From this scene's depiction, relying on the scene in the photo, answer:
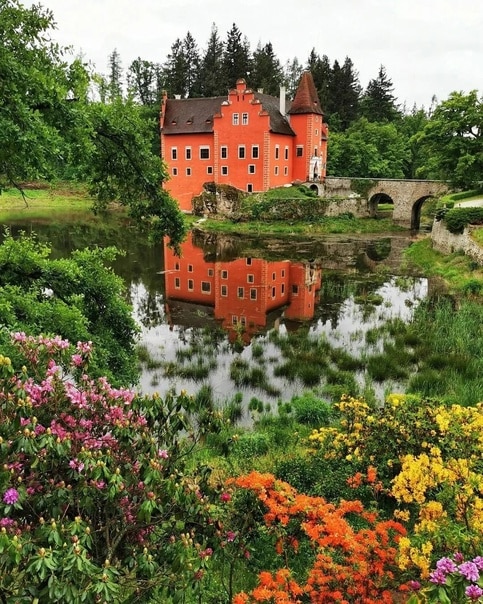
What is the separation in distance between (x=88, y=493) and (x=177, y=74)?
75.4 m

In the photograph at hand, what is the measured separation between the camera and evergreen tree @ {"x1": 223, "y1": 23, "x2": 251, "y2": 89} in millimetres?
68438

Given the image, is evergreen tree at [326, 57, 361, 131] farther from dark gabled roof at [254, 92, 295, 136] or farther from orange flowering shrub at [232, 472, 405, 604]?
orange flowering shrub at [232, 472, 405, 604]

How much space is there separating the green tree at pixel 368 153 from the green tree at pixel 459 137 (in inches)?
721

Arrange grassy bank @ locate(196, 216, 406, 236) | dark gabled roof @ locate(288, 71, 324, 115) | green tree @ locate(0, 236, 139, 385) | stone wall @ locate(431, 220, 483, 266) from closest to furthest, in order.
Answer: green tree @ locate(0, 236, 139, 385), stone wall @ locate(431, 220, 483, 266), grassy bank @ locate(196, 216, 406, 236), dark gabled roof @ locate(288, 71, 324, 115)

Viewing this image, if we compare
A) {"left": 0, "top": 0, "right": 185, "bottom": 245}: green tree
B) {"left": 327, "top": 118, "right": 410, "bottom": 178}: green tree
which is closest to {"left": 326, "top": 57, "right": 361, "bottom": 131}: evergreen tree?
{"left": 327, "top": 118, "right": 410, "bottom": 178}: green tree

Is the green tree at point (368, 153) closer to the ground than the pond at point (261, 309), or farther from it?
farther from it

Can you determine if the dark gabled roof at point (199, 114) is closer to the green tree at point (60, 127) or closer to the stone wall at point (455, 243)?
the stone wall at point (455, 243)

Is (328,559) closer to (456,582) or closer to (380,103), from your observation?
(456,582)

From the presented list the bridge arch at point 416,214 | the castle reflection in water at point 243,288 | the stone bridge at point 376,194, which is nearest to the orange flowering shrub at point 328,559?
the castle reflection in water at point 243,288

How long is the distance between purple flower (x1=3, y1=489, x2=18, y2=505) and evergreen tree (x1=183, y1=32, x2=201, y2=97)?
76651mm

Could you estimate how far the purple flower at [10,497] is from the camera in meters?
3.29

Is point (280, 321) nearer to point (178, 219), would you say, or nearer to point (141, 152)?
point (178, 219)

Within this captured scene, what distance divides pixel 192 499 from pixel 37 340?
205cm

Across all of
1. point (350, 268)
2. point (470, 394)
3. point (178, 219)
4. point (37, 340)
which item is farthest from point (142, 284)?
point (37, 340)
